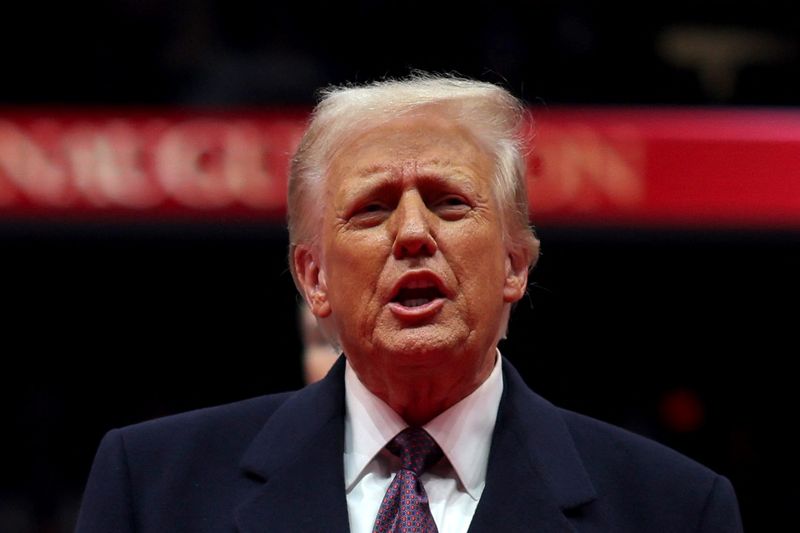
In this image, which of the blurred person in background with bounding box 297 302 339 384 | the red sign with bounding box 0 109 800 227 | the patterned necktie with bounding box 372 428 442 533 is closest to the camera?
the patterned necktie with bounding box 372 428 442 533

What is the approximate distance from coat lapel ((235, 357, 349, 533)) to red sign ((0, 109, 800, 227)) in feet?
12.0

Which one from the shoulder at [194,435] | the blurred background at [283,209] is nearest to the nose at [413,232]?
the shoulder at [194,435]

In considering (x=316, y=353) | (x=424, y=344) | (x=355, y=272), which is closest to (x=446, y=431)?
(x=424, y=344)

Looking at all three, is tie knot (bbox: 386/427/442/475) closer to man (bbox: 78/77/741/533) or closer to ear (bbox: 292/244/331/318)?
man (bbox: 78/77/741/533)

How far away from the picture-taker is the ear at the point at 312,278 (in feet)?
6.63

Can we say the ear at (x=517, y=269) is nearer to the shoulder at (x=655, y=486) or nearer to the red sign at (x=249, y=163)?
the shoulder at (x=655, y=486)

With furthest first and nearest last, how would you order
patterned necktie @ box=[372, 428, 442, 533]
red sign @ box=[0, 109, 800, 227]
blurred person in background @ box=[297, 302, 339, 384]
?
1. red sign @ box=[0, 109, 800, 227]
2. blurred person in background @ box=[297, 302, 339, 384]
3. patterned necktie @ box=[372, 428, 442, 533]

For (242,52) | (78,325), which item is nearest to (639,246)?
(242,52)

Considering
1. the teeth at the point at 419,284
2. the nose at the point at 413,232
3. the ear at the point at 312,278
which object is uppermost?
the nose at the point at 413,232

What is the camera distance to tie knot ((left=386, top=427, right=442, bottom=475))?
191cm

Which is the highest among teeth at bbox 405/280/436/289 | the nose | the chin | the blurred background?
the nose

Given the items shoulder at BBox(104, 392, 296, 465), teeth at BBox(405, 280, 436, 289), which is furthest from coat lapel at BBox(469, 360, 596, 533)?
shoulder at BBox(104, 392, 296, 465)

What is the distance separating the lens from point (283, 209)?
5.66 m

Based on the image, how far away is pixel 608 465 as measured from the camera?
1.97m
